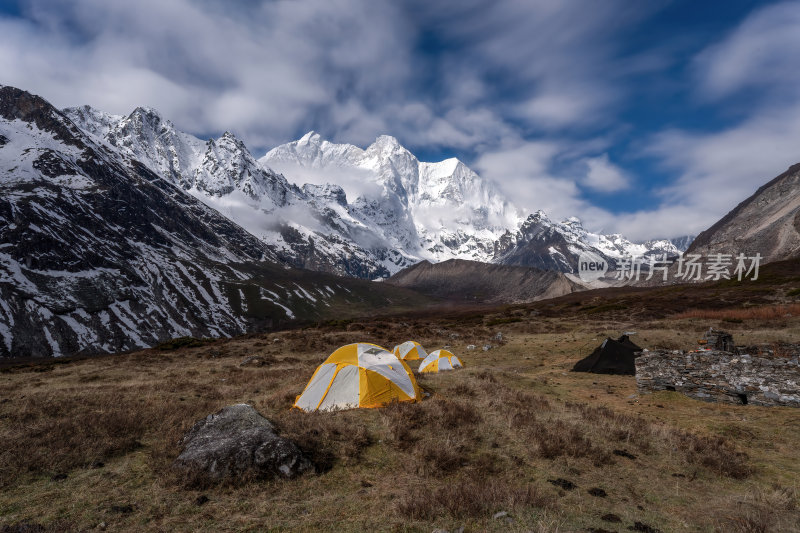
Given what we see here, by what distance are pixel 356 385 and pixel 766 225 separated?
604 feet

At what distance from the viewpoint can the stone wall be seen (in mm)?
14633

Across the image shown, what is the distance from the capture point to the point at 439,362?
92.6 ft

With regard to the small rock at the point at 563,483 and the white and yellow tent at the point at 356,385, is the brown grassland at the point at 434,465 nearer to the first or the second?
the small rock at the point at 563,483

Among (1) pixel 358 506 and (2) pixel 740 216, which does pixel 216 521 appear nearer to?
(1) pixel 358 506

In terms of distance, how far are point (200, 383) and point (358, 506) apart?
16.4 m

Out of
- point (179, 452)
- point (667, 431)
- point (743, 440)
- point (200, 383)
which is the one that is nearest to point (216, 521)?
point (179, 452)

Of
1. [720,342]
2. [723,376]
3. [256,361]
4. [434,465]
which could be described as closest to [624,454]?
[434,465]

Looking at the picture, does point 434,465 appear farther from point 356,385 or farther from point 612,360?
point 612,360

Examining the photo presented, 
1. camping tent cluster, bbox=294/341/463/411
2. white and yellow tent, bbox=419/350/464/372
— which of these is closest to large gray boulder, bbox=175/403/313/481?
camping tent cluster, bbox=294/341/463/411

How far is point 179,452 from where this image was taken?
9.52 meters

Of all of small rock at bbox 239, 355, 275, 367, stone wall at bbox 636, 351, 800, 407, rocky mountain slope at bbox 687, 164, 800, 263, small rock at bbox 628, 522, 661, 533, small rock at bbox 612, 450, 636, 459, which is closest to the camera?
small rock at bbox 628, 522, 661, 533

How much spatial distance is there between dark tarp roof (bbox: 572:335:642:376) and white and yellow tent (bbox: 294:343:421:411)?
45.5 ft

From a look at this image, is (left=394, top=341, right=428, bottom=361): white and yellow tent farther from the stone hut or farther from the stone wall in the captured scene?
the stone hut

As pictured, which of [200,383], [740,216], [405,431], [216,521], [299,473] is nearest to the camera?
[216,521]
